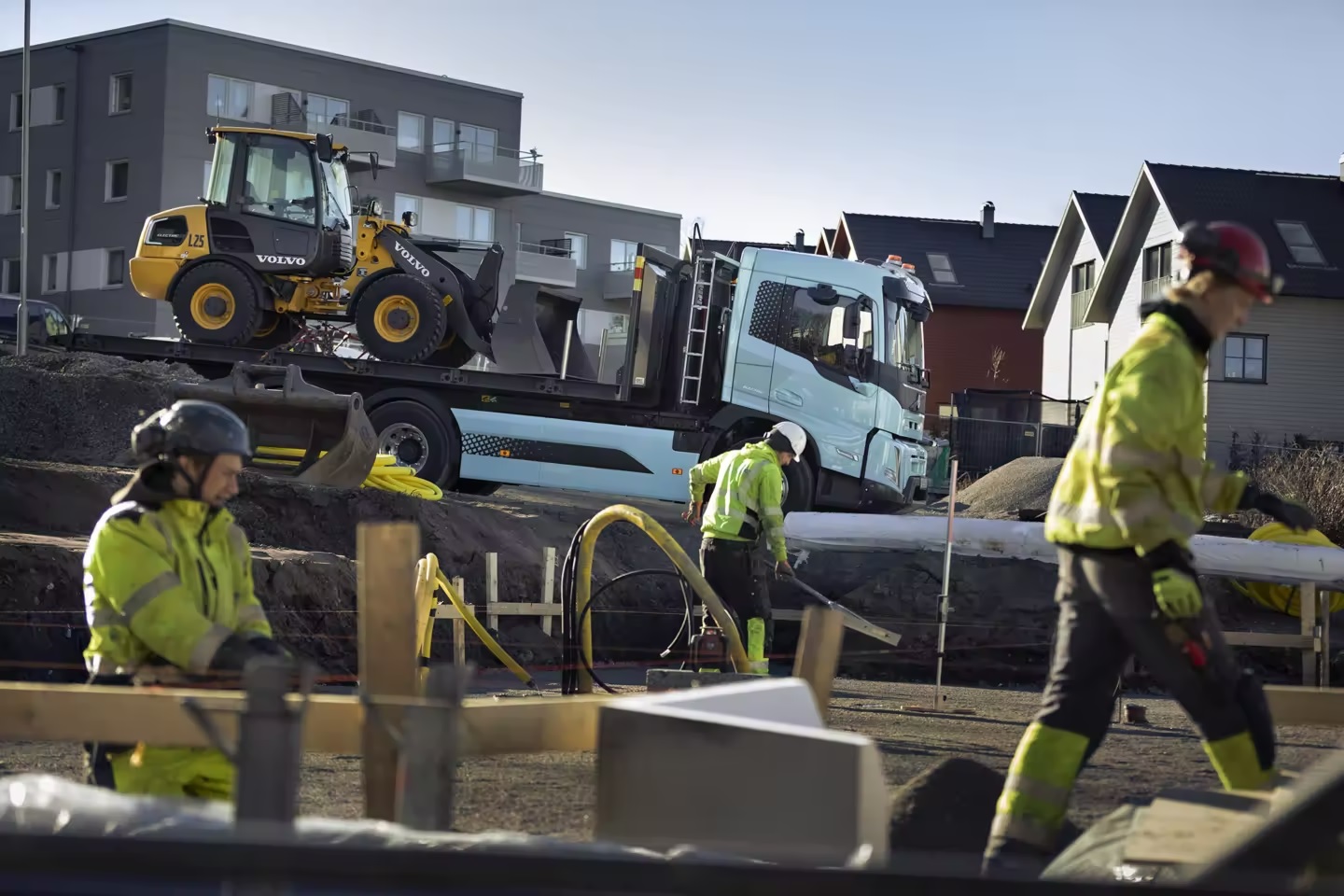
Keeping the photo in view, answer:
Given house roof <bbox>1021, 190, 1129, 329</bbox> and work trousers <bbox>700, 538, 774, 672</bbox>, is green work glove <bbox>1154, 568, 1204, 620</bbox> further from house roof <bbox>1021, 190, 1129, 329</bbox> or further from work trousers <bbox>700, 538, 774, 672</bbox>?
house roof <bbox>1021, 190, 1129, 329</bbox>

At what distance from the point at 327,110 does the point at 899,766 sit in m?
41.0

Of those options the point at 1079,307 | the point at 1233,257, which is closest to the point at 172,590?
the point at 1233,257

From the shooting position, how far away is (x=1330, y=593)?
1588 centimetres

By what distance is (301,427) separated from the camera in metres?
17.5

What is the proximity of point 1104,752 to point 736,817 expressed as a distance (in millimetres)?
6540

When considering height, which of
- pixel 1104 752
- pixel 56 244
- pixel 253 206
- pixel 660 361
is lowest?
pixel 1104 752

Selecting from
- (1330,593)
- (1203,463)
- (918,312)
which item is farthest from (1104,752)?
(918,312)

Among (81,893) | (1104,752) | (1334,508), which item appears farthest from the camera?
(1334,508)

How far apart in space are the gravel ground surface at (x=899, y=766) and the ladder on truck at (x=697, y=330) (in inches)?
267

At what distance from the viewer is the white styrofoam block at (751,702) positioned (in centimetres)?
377

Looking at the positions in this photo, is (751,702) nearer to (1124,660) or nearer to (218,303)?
(1124,660)

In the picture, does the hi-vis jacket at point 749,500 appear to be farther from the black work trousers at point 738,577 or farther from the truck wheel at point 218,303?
the truck wheel at point 218,303

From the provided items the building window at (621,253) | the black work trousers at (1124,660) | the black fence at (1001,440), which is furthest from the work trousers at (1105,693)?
the building window at (621,253)

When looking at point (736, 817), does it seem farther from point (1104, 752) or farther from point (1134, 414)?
point (1104, 752)
